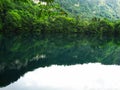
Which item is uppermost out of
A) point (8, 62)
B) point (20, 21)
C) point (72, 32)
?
point (8, 62)

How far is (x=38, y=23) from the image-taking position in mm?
145625

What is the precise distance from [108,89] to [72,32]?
139m

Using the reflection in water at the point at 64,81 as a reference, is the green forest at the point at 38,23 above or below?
below

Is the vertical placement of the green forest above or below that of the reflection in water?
below

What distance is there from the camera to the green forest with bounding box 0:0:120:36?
4921 inches

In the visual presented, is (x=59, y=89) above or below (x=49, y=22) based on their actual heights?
above

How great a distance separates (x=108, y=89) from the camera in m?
30.9

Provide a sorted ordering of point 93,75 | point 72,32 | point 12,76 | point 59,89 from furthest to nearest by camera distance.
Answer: point 72,32, point 93,75, point 12,76, point 59,89

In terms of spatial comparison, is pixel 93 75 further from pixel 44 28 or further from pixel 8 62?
pixel 44 28

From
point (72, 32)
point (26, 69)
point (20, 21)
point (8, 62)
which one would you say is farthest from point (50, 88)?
point (72, 32)

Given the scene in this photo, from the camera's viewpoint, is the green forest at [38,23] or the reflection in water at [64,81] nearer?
the reflection in water at [64,81]

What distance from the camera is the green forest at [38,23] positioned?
12500cm

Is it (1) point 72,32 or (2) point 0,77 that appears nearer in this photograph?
(2) point 0,77

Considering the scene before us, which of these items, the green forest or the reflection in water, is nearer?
the reflection in water
